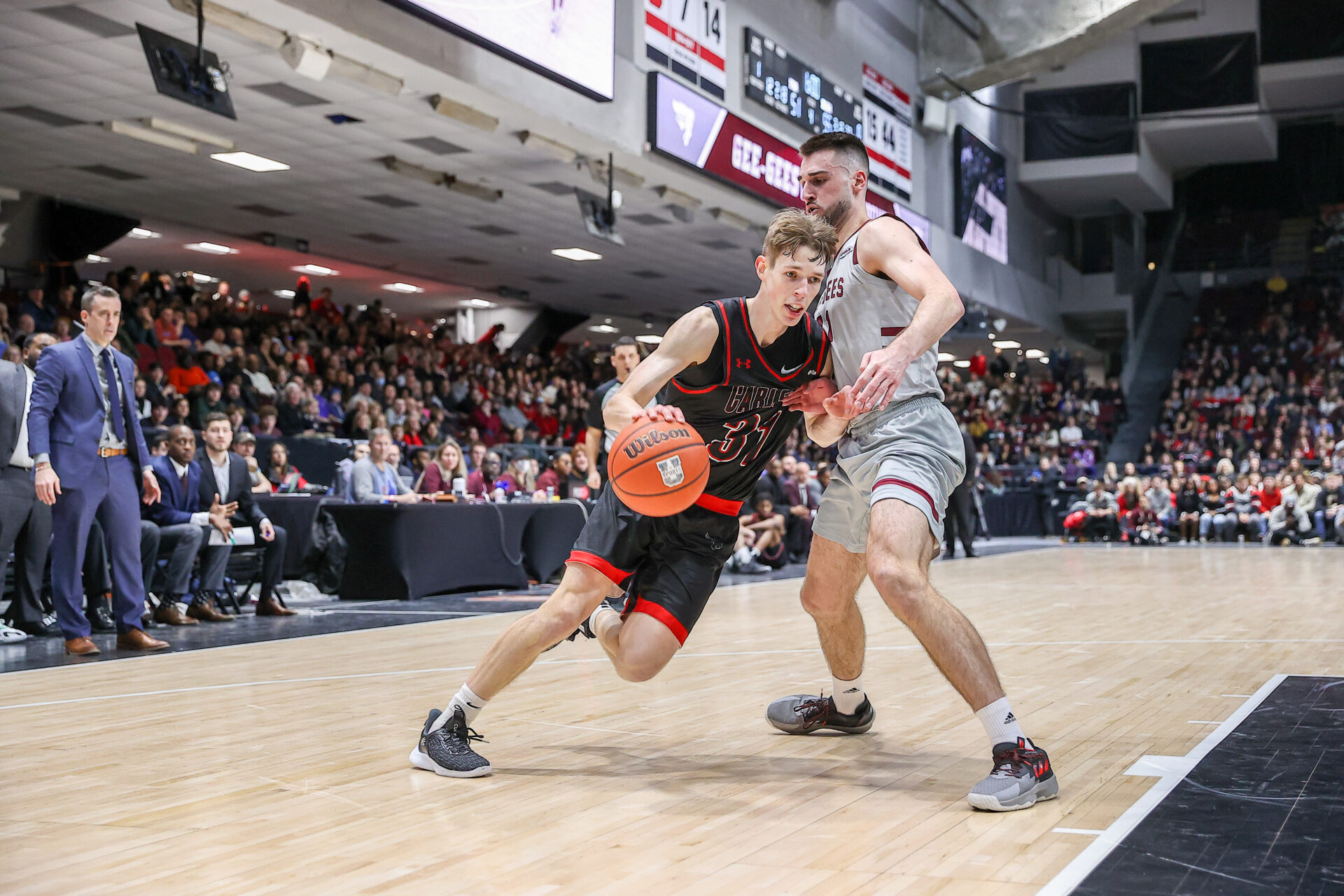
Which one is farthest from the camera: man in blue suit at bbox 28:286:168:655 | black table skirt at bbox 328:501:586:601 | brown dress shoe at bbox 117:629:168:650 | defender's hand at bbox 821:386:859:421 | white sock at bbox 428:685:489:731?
black table skirt at bbox 328:501:586:601

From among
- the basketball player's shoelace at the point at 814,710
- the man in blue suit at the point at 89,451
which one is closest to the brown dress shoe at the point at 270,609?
the man in blue suit at the point at 89,451

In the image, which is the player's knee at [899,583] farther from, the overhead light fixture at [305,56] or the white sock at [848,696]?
the overhead light fixture at [305,56]

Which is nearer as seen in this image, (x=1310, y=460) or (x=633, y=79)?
(x=633, y=79)

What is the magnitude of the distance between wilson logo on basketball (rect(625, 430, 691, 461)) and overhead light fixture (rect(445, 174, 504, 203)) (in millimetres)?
11787

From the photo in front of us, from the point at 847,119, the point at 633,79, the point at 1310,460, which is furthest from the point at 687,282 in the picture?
the point at 1310,460

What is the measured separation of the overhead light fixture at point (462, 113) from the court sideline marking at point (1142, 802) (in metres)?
9.07

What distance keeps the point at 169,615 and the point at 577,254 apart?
12.1m

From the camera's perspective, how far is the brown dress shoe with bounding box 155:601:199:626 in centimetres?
785

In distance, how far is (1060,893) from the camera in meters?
2.35

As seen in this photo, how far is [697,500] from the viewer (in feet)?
12.1

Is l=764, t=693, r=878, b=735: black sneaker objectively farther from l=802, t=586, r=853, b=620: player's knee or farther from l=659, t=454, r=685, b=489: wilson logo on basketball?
l=659, t=454, r=685, b=489: wilson logo on basketball

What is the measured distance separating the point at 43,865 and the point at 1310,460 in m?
24.0

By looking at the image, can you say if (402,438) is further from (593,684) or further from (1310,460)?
(1310,460)

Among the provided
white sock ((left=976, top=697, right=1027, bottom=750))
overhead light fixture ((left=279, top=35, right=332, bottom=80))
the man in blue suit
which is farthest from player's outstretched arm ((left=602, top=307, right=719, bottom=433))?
overhead light fixture ((left=279, top=35, right=332, bottom=80))
